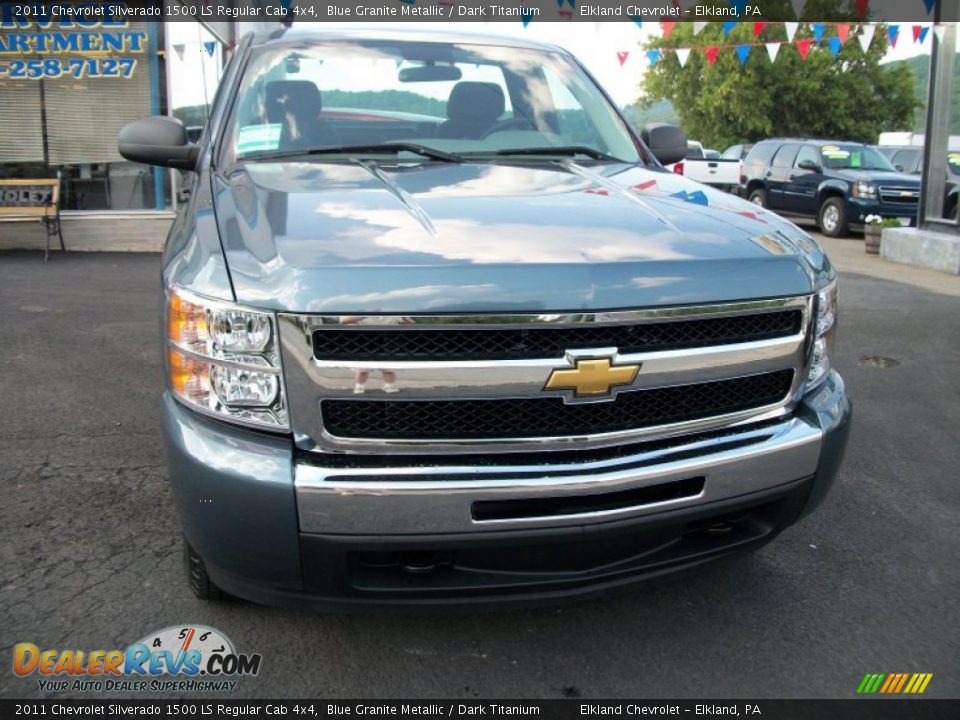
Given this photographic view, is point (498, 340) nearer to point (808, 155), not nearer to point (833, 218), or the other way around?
point (833, 218)

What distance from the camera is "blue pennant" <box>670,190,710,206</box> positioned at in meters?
2.71

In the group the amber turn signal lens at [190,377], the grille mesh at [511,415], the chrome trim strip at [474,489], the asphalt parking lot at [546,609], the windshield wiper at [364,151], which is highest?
the windshield wiper at [364,151]

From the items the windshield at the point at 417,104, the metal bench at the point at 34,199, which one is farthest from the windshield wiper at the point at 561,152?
the metal bench at the point at 34,199

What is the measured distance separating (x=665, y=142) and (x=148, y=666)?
3090mm

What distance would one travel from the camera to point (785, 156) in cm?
1689

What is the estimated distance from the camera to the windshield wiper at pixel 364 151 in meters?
2.99

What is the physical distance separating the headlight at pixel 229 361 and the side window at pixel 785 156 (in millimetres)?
16670

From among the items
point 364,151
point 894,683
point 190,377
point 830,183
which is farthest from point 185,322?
point 830,183

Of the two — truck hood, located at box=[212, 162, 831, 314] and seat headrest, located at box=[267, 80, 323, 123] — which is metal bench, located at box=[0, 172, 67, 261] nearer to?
seat headrest, located at box=[267, 80, 323, 123]

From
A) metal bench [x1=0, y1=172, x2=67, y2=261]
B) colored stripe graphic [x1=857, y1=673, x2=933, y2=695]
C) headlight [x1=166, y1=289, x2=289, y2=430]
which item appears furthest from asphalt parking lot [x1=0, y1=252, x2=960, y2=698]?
metal bench [x1=0, y1=172, x2=67, y2=261]

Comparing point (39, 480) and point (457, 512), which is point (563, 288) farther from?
point (39, 480)

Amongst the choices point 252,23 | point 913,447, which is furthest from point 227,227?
point 252,23

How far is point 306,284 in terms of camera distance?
6.17ft
